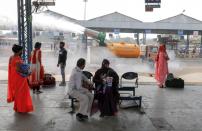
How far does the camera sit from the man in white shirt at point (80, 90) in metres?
8.84

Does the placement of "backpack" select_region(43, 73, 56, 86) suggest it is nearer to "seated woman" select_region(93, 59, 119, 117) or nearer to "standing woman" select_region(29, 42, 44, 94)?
"standing woman" select_region(29, 42, 44, 94)

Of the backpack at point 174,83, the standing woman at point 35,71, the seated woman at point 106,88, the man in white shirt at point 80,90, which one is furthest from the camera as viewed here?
the backpack at point 174,83

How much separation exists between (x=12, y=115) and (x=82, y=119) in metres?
1.73

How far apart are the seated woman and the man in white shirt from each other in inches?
13.7

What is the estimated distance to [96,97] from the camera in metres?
9.38

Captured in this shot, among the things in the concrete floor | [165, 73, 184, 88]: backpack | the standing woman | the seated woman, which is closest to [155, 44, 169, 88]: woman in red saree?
[165, 73, 184, 88]: backpack

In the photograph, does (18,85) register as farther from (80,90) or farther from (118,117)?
(118,117)

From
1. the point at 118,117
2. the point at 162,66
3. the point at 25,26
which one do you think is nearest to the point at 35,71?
the point at 25,26

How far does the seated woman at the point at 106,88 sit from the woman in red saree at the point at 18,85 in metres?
1.70

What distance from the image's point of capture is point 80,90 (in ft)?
29.3

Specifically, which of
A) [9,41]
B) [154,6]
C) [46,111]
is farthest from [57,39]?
[46,111]

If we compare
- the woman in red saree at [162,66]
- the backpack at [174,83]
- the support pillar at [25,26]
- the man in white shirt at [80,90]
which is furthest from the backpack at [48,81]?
the man in white shirt at [80,90]

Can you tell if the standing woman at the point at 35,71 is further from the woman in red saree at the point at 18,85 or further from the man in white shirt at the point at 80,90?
the man in white shirt at the point at 80,90

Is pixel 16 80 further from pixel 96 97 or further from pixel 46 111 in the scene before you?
pixel 96 97
